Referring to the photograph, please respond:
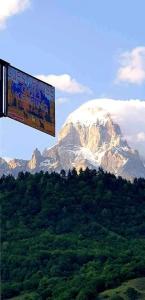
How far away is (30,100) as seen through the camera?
6306cm

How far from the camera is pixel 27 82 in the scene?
205 ft

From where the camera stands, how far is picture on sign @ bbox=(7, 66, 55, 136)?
60.7m

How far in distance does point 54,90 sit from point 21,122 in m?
4.47

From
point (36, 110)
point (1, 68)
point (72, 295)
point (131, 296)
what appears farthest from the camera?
point (72, 295)

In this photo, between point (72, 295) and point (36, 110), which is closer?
point (36, 110)

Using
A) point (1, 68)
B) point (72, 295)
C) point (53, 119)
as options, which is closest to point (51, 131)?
point (53, 119)

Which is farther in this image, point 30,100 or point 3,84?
point 30,100

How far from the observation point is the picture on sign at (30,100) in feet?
199

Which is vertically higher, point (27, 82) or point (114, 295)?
point (27, 82)

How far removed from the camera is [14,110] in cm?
6072

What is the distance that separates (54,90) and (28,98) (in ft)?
9.53

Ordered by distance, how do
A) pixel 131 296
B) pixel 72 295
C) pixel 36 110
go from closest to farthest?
pixel 36 110
pixel 131 296
pixel 72 295

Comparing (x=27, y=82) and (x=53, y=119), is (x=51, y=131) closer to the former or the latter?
(x=53, y=119)

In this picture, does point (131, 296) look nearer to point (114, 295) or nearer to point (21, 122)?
point (114, 295)
